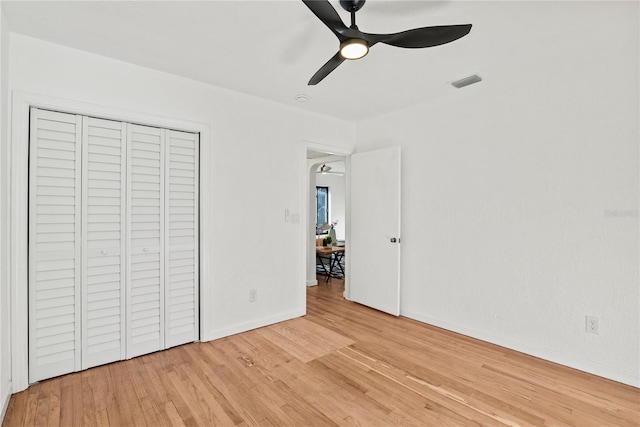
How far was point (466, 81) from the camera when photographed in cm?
296

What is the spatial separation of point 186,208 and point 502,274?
2.98m

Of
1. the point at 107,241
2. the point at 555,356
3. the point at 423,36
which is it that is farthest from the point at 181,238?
the point at 555,356

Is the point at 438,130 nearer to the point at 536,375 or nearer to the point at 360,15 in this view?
the point at 360,15

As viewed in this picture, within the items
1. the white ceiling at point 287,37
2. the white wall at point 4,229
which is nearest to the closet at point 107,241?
the white wall at point 4,229

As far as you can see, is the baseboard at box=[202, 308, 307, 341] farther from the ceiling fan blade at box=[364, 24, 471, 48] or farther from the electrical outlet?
the ceiling fan blade at box=[364, 24, 471, 48]

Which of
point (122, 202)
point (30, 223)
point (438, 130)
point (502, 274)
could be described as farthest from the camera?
point (438, 130)

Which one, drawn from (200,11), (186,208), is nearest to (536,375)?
(186,208)

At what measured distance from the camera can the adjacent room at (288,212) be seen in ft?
6.59

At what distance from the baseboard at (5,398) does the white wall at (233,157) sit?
4.40 feet

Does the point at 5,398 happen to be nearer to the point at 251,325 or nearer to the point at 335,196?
the point at 251,325

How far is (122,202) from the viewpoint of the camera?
2.61m

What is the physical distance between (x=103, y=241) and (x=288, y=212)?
1.77m

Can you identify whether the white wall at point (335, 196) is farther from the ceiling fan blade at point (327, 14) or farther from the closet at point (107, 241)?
the ceiling fan blade at point (327, 14)

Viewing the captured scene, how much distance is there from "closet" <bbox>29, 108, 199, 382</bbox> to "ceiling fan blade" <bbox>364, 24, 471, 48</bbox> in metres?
2.01
